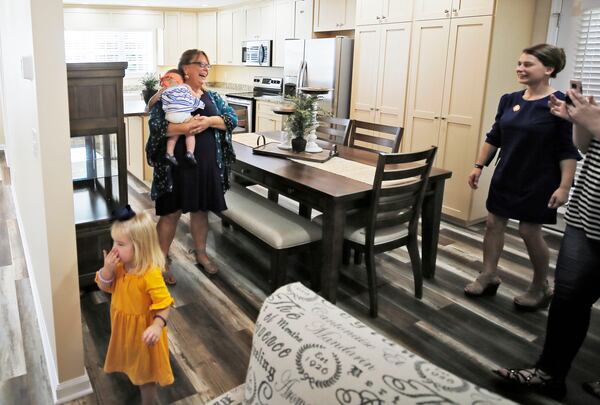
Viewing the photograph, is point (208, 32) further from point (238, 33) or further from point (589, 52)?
point (589, 52)

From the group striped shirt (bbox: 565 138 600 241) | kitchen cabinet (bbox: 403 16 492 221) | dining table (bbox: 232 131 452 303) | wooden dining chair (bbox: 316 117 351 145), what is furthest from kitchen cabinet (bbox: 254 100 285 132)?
striped shirt (bbox: 565 138 600 241)

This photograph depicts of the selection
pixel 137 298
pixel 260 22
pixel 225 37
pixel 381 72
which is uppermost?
pixel 260 22

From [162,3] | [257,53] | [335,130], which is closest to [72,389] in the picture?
[335,130]

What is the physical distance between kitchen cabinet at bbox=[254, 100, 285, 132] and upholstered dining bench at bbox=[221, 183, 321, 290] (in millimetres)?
3366

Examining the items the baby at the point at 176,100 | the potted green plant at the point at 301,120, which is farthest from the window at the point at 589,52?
the baby at the point at 176,100

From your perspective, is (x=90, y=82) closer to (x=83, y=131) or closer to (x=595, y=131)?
(x=83, y=131)

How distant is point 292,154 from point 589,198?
6.14ft

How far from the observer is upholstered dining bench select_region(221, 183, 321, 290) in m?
2.71

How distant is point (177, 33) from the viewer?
8.37m

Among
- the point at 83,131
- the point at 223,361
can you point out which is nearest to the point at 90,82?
the point at 83,131

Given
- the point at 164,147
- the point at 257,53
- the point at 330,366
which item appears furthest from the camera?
the point at 257,53

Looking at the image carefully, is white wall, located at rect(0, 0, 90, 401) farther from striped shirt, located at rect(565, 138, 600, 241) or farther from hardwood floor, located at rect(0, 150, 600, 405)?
striped shirt, located at rect(565, 138, 600, 241)

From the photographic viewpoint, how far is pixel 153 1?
7.31 m

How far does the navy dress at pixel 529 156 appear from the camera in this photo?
2.54 metres
